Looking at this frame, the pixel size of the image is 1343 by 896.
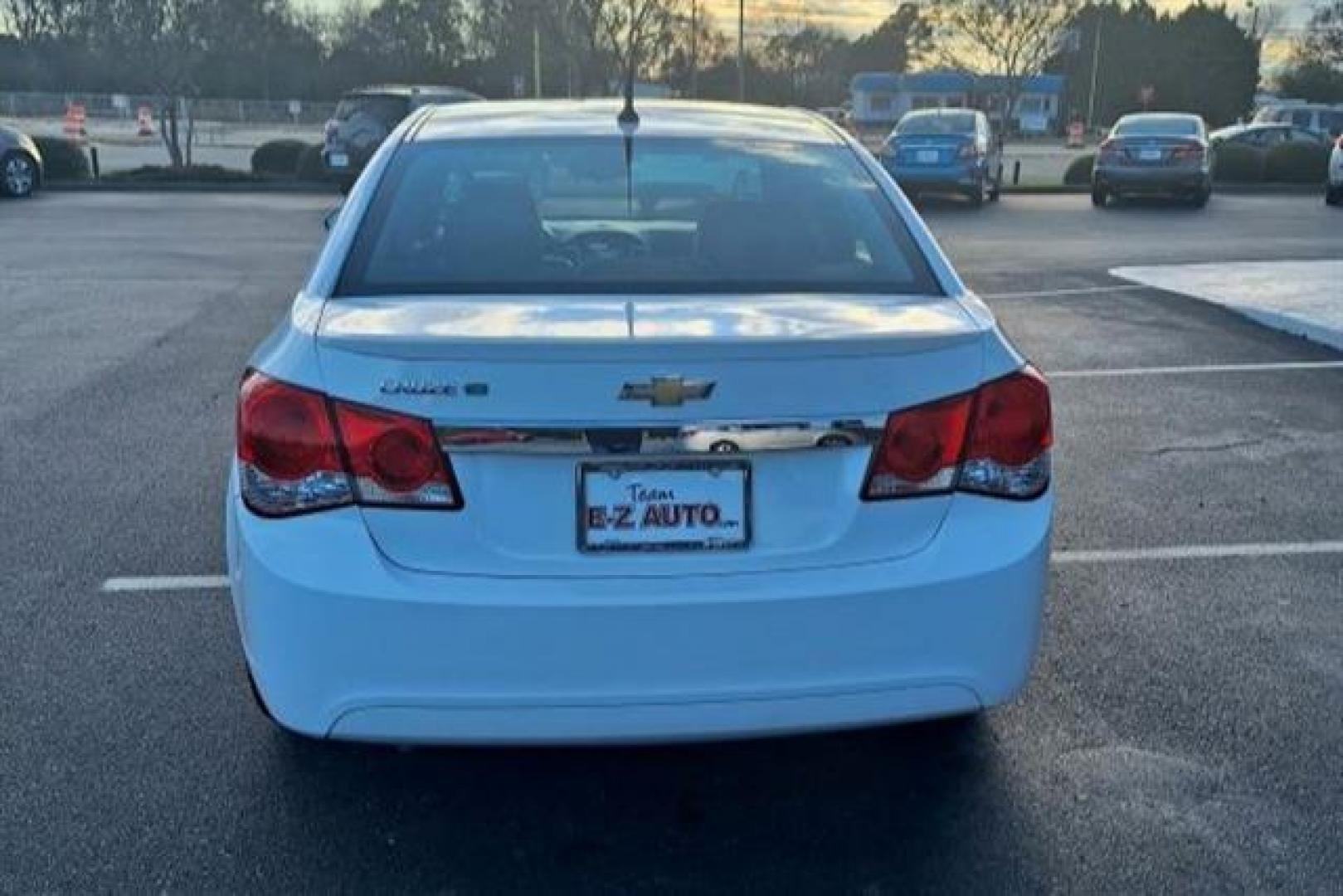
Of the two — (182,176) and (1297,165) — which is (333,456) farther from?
(1297,165)

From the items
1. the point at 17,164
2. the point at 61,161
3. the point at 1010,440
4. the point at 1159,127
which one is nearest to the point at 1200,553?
the point at 1010,440

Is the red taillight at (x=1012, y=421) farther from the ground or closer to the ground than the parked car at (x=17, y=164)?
farther from the ground

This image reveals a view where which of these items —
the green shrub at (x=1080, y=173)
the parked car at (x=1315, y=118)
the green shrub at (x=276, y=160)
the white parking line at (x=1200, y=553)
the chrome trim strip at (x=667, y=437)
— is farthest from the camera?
the parked car at (x=1315, y=118)

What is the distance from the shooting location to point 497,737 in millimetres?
2680

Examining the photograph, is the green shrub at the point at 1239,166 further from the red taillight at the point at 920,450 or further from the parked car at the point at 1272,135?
the red taillight at the point at 920,450

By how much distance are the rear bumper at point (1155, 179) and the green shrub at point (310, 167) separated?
13791 millimetres

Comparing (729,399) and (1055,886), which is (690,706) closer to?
(729,399)

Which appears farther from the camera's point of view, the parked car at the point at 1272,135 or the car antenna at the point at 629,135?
the parked car at the point at 1272,135

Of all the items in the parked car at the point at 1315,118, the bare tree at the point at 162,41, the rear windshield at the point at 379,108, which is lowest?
the parked car at the point at 1315,118

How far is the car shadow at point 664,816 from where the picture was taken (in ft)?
9.57

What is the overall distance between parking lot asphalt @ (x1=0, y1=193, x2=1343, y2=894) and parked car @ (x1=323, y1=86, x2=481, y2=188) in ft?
50.5

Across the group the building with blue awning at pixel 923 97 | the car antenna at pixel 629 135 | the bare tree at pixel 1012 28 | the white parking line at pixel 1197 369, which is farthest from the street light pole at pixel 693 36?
the car antenna at pixel 629 135

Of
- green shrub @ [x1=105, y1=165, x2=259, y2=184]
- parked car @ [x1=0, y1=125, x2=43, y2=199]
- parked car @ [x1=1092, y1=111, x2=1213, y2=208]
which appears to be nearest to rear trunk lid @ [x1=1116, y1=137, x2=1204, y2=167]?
parked car @ [x1=1092, y1=111, x2=1213, y2=208]

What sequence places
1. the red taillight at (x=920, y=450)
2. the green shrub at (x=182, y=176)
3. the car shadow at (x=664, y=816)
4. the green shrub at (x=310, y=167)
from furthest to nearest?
the green shrub at (x=310, y=167), the green shrub at (x=182, y=176), the car shadow at (x=664, y=816), the red taillight at (x=920, y=450)
